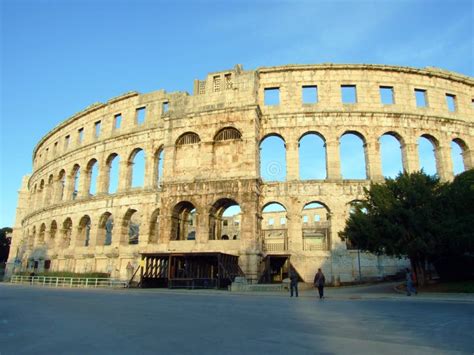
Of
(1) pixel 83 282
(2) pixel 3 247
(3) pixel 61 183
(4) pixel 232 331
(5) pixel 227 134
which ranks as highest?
(5) pixel 227 134

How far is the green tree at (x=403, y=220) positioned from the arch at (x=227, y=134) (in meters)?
10.6

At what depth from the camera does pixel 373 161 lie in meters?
26.0

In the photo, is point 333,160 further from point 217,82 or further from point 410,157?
point 217,82

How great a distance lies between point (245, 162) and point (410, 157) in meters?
12.8

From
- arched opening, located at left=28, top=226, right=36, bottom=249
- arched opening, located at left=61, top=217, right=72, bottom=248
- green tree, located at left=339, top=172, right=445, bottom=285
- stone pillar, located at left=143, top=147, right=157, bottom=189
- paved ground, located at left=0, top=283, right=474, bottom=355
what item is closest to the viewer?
paved ground, located at left=0, top=283, right=474, bottom=355

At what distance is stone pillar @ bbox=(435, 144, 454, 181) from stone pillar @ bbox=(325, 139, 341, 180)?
8119 mm

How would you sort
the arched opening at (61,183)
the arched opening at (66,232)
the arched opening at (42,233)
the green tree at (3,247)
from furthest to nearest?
the green tree at (3,247) → the arched opening at (42,233) → the arched opening at (61,183) → the arched opening at (66,232)

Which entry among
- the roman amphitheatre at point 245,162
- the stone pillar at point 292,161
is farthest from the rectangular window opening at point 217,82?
the stone pillar at point 292,161

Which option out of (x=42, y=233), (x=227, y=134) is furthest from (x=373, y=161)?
(x=42, y=233)

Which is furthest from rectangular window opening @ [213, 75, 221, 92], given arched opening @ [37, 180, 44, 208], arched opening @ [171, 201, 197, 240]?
arched opening @ [37, 180, 44, 208]

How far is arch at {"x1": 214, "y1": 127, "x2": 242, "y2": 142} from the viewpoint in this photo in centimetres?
2570

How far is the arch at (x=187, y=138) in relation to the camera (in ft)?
87.3

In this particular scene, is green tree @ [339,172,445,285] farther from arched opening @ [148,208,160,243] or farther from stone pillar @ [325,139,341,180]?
arched opening @ [148,208,160,243]

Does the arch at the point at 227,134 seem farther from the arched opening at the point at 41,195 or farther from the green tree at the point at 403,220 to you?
the arched opening at the point at 41,195
